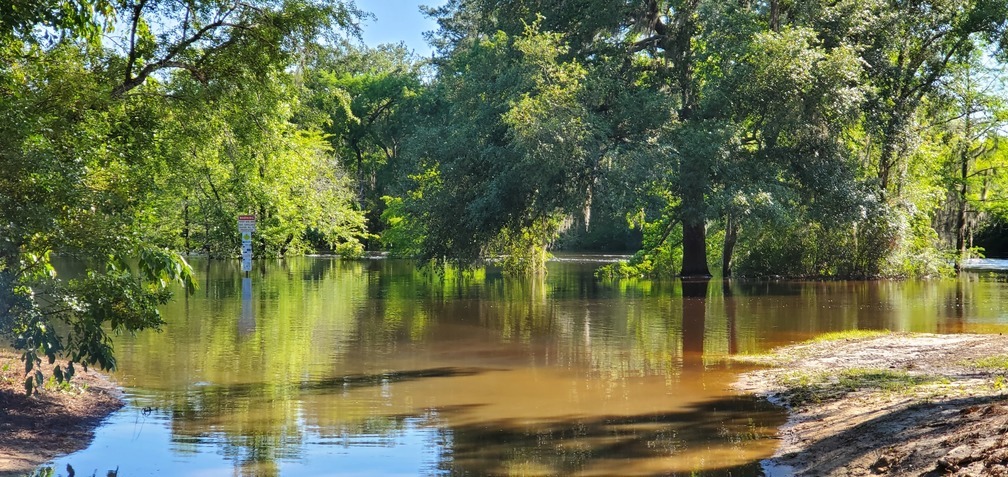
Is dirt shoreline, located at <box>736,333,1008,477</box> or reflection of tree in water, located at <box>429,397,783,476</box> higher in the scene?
dirt shoreline, located at <box>736,333,1008,477</box>

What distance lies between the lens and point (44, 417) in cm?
1012

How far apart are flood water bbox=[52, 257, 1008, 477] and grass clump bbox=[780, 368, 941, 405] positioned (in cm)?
68

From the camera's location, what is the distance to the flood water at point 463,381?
30.1 ft

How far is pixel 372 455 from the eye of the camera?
9.25m

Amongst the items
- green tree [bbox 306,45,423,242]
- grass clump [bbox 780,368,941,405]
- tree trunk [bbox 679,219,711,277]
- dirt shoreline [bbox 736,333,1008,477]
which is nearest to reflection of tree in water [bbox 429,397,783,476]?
dirt shoreline [bbox 736,333,1008,477]

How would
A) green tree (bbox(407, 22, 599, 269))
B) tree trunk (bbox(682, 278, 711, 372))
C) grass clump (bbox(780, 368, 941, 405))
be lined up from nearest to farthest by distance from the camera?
grass clump (bbox(780, 368, 941, 405)) < tree trunk (bbox(682, 278, 711, 372)) < green tree (bbox(407, 22, 599, 269))

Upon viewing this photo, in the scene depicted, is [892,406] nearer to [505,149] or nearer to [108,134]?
[108,134]

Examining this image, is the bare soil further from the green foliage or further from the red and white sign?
the red and white sign

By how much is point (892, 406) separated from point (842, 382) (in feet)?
7.50

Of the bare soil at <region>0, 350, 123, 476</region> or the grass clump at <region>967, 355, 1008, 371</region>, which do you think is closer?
the bare soil at <region>0, 350, 123, 476</region>

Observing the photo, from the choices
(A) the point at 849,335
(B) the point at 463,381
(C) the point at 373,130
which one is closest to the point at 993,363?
(A) the point at 849,335

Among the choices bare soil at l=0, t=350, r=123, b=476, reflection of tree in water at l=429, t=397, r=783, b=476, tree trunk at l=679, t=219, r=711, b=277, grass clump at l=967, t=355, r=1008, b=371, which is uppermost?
tree trunk at l=679, t=219, r=711, b=277

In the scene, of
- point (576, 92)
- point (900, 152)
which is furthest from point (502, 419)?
point (900, 152)

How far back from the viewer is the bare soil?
348 inches
